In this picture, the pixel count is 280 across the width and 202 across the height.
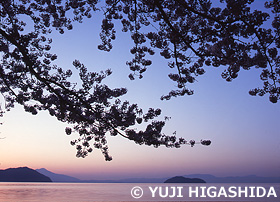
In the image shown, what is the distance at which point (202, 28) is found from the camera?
7926 millimetres

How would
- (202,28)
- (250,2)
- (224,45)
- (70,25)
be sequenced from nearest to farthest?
(250,2), (224,45), (202,28), (70,25)

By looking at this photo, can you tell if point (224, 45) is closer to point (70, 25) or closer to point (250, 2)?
point (250, 2)

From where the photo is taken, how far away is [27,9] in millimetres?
10328

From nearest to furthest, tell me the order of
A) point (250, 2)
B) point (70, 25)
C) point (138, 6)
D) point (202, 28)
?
1. point (250, 2)
2. point (202, 28)
3. point (138, 6)
4. point (70, 25)

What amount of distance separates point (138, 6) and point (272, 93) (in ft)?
14.7

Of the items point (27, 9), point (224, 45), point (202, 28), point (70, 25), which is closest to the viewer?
point (224, 45)

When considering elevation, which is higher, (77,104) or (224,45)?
(224,45)

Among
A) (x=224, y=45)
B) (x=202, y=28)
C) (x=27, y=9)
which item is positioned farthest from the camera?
(x=27, y=9)

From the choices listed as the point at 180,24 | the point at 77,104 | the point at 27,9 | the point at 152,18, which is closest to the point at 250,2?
the point at 180,24

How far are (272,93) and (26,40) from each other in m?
7.29

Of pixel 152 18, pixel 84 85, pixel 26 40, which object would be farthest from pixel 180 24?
pixel 26 40

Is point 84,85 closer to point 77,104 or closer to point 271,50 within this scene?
point 77,104

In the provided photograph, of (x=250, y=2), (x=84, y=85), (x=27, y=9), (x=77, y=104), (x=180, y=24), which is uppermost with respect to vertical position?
(x=27, y=9)

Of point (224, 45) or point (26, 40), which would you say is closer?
point (224, 45)
